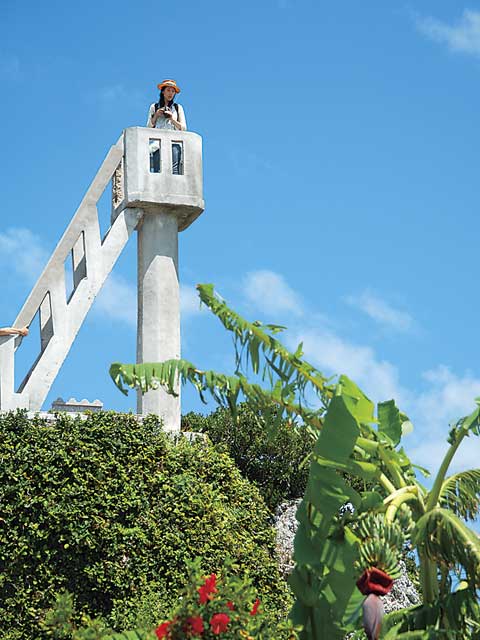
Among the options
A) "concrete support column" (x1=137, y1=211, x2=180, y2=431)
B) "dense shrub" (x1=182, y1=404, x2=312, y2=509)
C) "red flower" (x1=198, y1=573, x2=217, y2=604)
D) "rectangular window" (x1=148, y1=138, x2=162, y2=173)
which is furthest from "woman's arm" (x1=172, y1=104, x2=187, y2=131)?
"red flower" (x1=198, y1=573, x2=217, y2=604)

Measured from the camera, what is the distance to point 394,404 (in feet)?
31.3

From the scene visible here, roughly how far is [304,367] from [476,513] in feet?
7.25

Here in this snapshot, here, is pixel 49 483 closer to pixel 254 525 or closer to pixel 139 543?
pixel 139 543

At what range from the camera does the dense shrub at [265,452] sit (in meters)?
16.9

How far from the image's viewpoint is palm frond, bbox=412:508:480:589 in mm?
7875

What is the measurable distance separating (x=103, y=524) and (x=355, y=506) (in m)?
5.49

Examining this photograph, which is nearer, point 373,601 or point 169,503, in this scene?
point 373,601

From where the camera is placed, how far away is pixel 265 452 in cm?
1712

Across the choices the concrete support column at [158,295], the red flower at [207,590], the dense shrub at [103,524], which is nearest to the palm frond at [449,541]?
the red flower at [207,590]

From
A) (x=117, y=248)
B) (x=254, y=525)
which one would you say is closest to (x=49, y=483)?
(x=254, y=525)

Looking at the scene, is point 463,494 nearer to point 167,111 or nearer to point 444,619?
point 444,619

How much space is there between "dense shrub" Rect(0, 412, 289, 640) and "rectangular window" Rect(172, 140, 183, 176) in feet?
15.8

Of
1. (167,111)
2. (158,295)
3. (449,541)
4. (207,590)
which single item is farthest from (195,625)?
(167,111)

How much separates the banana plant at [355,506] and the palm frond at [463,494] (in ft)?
0.04
